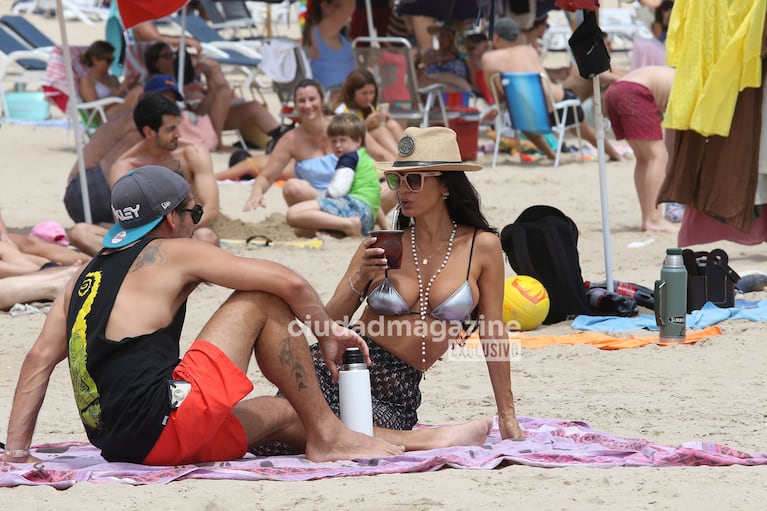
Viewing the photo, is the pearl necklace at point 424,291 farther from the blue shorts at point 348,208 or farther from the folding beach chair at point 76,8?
the folding beach chair at point 76,8

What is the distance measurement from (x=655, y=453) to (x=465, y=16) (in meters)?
10.8

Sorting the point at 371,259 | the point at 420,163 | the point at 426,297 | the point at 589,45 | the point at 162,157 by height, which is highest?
the point at 589,45

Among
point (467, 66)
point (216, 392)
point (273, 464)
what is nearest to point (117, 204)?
point (216, 392)

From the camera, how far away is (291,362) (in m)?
3.67

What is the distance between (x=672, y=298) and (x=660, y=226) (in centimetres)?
303

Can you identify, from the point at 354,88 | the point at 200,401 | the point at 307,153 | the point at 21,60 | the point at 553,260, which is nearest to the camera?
the point at 200,401

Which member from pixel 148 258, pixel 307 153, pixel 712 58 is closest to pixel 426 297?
pixel 148 258

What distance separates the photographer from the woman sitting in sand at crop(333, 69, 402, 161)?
31.1 ft

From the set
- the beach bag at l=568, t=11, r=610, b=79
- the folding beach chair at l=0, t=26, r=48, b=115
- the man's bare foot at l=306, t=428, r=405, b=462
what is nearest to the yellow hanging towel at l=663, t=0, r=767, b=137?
the beach bag at l=568, t=11, r=610, b=79

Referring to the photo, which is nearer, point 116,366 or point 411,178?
point 116,366

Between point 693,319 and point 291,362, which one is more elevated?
point 291,362

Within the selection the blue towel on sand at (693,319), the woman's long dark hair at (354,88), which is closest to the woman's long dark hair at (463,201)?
the blue towel on sand at (693,319)

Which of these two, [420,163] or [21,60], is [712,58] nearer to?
[420,163]

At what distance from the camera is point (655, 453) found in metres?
3.75
